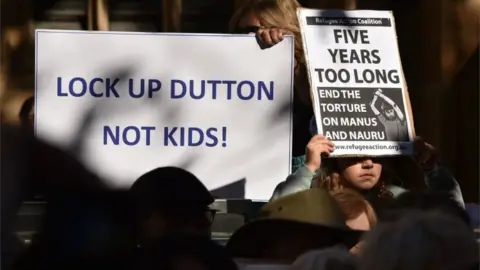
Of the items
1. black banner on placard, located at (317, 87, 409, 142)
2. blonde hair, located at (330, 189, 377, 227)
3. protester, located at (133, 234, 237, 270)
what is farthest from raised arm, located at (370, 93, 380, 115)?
protester, located at (133, 234, 237, 270)

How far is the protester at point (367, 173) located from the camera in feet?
7.95

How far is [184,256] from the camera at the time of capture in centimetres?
183

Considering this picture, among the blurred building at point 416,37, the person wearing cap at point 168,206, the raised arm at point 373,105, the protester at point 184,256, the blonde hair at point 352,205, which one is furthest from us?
the blurred building at point 416,37

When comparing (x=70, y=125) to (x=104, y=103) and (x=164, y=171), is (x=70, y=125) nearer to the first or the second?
(x=104, y=103)

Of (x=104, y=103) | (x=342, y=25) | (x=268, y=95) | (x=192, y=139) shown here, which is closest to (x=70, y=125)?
Answer: (x=104, y=103)

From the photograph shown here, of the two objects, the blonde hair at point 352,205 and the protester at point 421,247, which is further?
the blonde hair at point 352,205

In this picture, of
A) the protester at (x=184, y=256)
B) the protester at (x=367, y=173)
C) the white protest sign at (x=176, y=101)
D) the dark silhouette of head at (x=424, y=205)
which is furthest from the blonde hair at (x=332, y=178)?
the protester at (x=184, y=256)

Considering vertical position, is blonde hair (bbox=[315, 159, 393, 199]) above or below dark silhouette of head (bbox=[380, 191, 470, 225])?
below

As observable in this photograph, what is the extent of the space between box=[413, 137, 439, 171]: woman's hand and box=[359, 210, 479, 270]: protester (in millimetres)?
573

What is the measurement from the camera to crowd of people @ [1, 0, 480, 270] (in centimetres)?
186

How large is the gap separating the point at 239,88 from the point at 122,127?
0.28 metres

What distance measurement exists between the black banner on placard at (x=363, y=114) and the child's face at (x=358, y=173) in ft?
0.19

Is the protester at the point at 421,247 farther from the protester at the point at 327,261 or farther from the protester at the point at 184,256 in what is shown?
the protester at the point at 184,256

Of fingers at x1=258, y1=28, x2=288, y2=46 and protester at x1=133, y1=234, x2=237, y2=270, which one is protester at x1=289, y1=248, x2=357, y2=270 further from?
fingers at x1=258, y1=28, x2=288, y2=46
